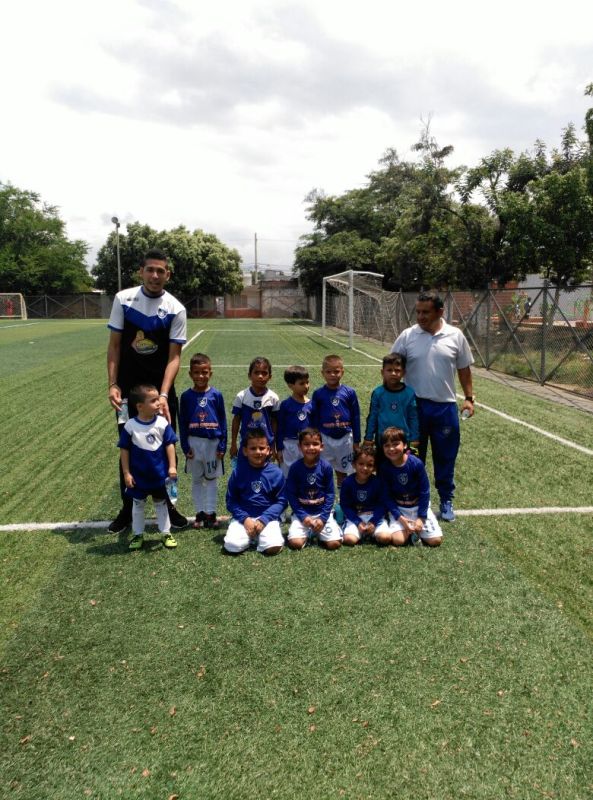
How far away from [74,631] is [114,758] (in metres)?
1.00

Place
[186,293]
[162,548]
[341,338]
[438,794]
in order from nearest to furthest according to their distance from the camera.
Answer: [438,794] < [162,548] < [341,338] < [186,293]

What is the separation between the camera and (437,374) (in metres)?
4.62

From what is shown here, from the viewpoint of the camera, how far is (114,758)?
233cm

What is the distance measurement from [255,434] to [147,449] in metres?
0.80

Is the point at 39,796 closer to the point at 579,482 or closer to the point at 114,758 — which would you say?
the point at 114,758

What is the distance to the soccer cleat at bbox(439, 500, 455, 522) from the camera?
4.83 m

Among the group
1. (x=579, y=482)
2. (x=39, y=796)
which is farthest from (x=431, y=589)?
(x=579, y=482)

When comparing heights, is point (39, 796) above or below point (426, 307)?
below

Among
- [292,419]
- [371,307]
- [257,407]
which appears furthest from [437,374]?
[371,307]

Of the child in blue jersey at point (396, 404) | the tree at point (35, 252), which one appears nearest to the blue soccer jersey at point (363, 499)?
the child in blue jersey at point (396, 404)

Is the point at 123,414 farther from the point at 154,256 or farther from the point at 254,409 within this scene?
the point at 154,256

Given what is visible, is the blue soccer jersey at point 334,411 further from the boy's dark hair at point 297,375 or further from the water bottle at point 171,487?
the water bottle at point 171,487

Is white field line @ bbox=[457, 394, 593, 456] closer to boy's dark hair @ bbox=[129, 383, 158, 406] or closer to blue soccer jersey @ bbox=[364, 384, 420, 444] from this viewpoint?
blue soccer jersey @ bbox=[364, 384, 420, 444]

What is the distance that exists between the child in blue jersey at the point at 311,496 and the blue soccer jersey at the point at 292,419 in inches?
18.0
